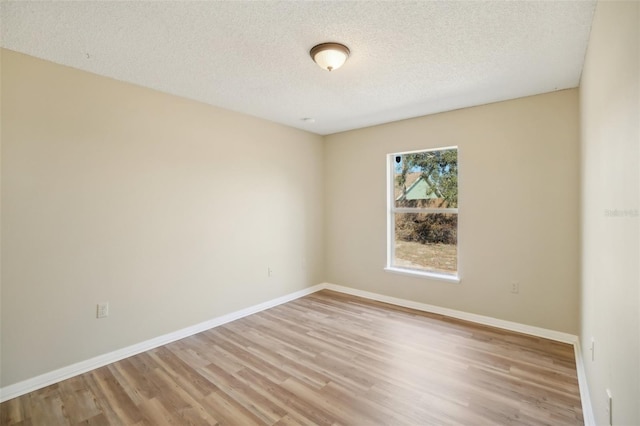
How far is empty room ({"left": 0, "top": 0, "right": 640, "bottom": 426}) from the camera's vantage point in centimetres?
176

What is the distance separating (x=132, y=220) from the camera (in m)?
2.77

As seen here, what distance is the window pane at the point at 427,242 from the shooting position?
3.72 m

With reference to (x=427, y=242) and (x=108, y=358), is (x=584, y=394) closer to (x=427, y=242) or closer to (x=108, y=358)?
(x=427, y=242)

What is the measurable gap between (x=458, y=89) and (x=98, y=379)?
4.05 meters

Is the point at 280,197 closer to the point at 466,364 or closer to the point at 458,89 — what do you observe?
the point at 458,89

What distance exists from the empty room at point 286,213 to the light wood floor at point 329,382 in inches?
0.8

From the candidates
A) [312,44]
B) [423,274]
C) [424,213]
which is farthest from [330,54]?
[423,274]

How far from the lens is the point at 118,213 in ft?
8.79

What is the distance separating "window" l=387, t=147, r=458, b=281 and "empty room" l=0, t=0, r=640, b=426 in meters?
0.03

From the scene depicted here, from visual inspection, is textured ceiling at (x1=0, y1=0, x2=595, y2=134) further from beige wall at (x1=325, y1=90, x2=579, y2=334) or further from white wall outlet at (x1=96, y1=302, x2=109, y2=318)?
white wall outlet at (x1=96, y1=302, x2=109, y2=318)

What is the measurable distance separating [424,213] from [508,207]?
982 millimetres

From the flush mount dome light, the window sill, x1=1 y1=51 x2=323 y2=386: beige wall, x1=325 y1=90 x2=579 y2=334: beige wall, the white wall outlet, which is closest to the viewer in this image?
the flush mount dome light

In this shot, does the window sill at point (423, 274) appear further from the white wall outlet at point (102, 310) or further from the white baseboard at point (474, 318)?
the white wall outlet at point (102, 310)

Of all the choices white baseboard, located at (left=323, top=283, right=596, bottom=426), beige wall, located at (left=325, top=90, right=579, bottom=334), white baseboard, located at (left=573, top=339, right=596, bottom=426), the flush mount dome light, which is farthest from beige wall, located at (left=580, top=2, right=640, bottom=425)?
the flush mount dome light
